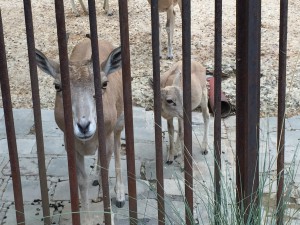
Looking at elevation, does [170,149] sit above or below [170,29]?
below

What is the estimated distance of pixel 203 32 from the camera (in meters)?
11.1

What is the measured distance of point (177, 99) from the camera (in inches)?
249

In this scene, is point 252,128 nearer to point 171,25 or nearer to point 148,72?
point 148,72

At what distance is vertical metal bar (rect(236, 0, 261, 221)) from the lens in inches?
131

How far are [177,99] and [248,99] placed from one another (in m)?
2.90

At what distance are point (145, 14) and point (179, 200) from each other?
732 cm

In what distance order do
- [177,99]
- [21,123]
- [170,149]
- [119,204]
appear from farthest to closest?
[21,123] → [170,149] → [177,99] → [119,204]

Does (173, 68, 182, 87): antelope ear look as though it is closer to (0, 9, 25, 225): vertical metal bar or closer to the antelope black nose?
the antelope black nose

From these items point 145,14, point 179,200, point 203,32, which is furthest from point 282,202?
point 145,14

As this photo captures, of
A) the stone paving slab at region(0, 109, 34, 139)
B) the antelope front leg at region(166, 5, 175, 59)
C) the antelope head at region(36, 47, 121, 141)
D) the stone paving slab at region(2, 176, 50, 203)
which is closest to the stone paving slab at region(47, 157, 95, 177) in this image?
the stone paving slab at region(2, 176, 50, 203)

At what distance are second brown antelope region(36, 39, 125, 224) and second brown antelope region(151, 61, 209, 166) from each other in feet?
1.95

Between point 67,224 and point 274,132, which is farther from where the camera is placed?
point 274,132

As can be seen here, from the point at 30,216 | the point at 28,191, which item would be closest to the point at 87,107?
the point at 30,216

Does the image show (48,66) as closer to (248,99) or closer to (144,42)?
(248,99)
